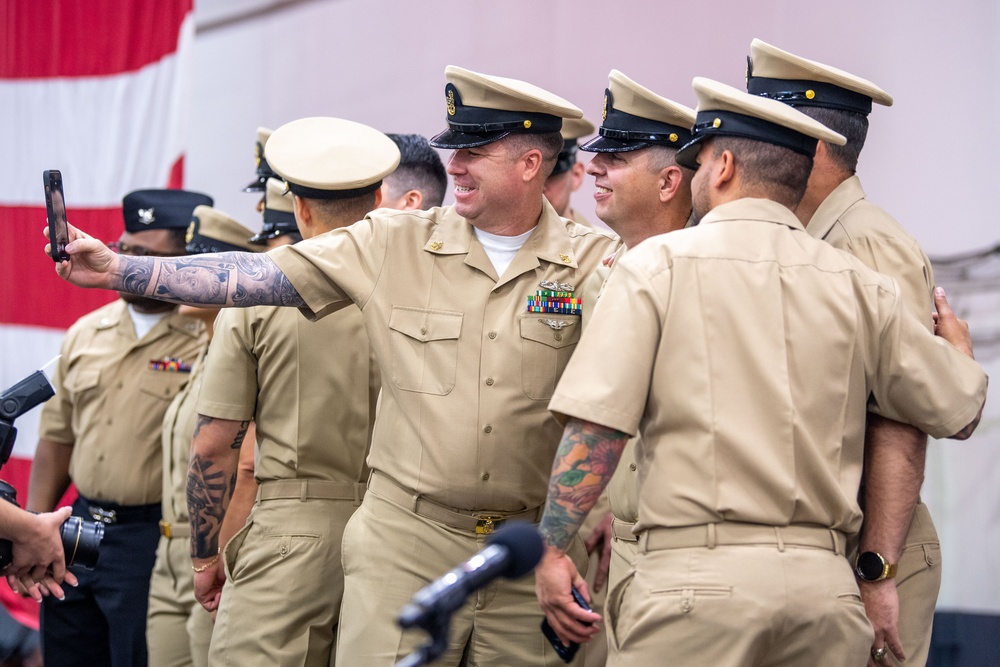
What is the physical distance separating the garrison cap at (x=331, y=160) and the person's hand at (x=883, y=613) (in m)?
1.56

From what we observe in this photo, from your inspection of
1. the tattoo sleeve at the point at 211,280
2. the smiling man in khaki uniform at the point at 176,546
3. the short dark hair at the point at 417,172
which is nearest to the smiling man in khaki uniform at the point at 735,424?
the tattoo sleeve at the point at 211,280

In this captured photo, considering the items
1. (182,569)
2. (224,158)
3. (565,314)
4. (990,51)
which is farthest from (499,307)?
(224,158)

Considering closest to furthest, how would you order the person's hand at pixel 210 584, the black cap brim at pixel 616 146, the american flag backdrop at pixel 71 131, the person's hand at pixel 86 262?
the person's hand at pixel 86 262 < the black cap brim at pixel 616 146 < the person's hand at pixel 210 584 < the american flag backdrop at pixel 71 131

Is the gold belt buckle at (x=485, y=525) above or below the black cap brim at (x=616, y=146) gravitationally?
below

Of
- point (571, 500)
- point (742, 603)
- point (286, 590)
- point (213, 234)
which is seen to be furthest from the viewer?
point (213, 234)

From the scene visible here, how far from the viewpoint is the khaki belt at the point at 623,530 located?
103 inches

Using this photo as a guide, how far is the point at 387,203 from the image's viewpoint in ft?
12.3

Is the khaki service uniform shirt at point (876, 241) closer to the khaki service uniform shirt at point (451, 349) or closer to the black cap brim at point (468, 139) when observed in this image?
the khaki service uniform shirt at point (451, 349)

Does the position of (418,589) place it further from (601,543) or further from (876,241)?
(876,241)

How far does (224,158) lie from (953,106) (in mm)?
3544

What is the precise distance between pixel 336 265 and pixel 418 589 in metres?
0.71

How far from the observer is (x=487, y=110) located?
2674 millimetres

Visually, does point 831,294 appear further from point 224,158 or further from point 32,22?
point 32,22

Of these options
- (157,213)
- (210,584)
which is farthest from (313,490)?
(157,213)
